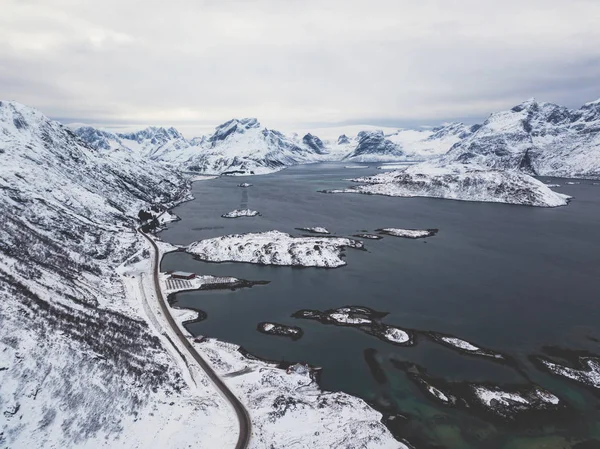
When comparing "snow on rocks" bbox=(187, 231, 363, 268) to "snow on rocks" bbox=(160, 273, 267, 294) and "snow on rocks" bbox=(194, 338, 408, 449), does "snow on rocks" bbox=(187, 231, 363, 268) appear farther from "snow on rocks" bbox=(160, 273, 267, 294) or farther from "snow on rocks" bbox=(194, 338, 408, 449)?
"snow on rocks" bbox=(194, 338, 408, 449)

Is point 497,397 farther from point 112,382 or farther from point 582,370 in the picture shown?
point 112,382

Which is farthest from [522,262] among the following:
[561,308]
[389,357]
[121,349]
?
[121,349]

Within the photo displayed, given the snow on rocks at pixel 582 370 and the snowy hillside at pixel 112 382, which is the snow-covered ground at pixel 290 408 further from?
the snow on rocks at pixel 582 370

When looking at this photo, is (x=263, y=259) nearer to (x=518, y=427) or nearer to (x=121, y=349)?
(x=121, y=349)

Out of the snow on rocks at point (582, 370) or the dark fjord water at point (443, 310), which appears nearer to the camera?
the dark fjord water at point (443, 310)

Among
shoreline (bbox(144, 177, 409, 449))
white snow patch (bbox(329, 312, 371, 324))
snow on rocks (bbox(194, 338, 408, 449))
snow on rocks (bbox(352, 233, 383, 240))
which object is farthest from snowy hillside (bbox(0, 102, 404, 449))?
snow on rocks (bbox(352, 233, 383, 240))

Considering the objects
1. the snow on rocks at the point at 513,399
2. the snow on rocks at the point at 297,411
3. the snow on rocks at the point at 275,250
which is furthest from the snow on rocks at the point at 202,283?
the snow on rocks at the point at 513,399
